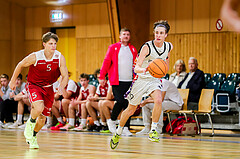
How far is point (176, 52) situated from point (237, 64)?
1989 mm

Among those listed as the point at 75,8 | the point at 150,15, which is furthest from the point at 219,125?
the point at 75,8

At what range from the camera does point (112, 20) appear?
10.7 m

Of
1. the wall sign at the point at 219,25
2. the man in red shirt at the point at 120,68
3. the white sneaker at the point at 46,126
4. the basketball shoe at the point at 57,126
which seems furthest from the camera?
the wall sign at the point at 219,25

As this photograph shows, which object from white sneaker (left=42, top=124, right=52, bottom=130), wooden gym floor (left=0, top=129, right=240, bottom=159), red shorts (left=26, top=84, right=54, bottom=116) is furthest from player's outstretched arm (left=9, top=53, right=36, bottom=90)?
white sneaker (left=42, top=124, right=52, bottom=130)

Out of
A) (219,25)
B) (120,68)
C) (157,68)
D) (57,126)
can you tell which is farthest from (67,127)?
(219,25)

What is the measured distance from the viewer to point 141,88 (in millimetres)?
4871

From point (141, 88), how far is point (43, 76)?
1.21 meters

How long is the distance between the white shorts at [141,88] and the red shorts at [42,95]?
0.99 m

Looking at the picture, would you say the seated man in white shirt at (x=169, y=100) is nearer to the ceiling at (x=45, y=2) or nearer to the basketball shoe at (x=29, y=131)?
the basketball shoe at (x=29, y=131)

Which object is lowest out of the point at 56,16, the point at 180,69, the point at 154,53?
the point at 180,69

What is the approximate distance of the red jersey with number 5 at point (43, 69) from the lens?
4.90 m

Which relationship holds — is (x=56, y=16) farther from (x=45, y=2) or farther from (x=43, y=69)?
(x=43, y=69)

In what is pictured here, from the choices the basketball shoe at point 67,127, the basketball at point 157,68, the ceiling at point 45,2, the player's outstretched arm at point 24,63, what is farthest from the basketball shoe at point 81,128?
the ceiling at point 45,2

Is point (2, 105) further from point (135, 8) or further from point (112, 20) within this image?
point (135, 8)
